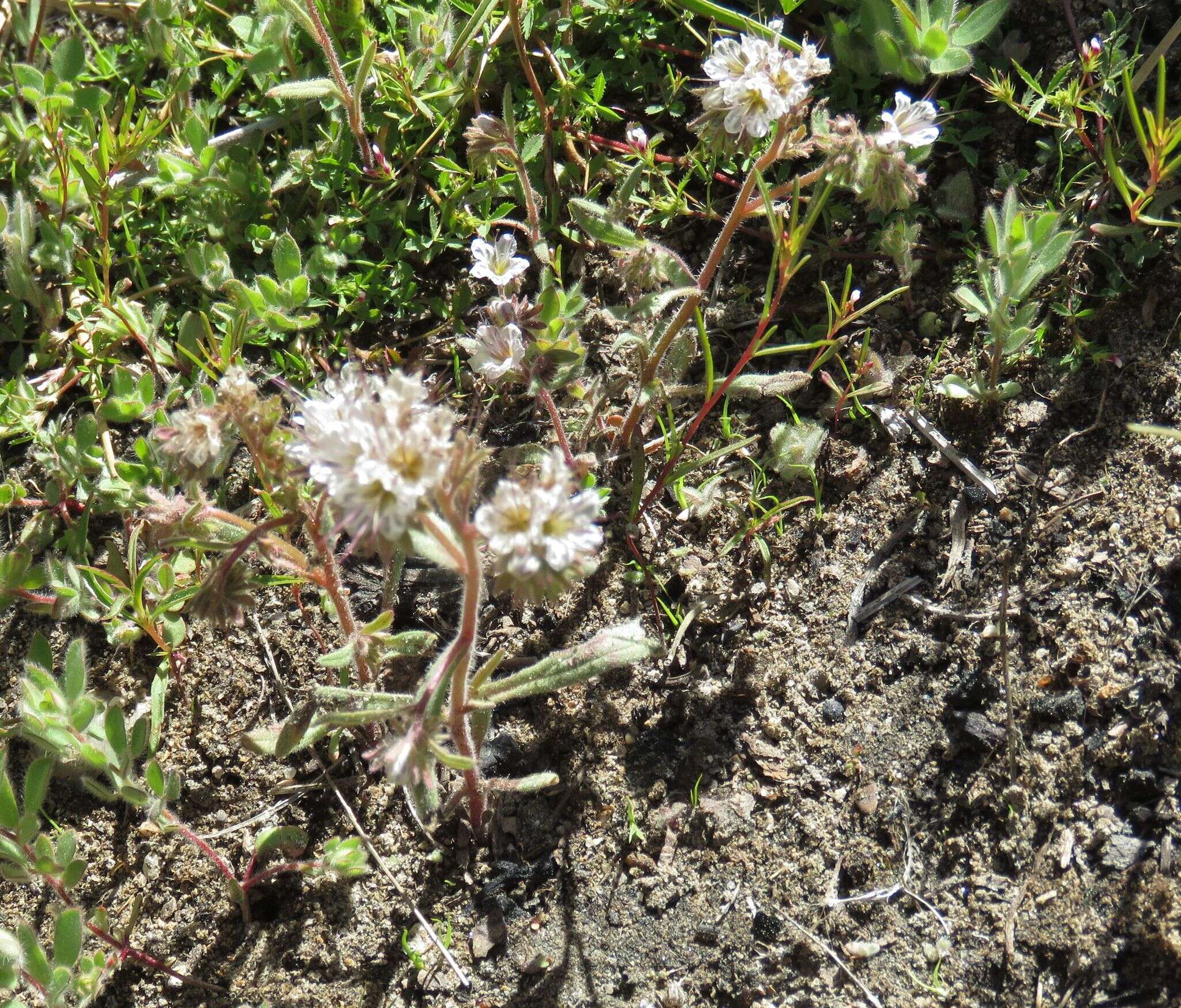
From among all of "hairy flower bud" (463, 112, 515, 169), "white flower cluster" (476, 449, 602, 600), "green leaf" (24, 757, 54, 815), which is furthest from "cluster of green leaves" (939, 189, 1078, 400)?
"green leaf" (24, 757, 54, 815)

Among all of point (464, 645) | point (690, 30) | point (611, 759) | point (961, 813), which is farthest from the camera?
point (690, 30)

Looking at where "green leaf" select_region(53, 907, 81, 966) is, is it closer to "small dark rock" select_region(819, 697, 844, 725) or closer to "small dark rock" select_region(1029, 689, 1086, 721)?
"small dark rock" select_region(819, 697, 844, 725)

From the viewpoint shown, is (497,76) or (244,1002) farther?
(497,76)

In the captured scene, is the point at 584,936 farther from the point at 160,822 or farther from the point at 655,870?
the point at 160,822

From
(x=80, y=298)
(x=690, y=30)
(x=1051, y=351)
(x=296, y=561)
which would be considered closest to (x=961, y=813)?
(x=1051, y=351)

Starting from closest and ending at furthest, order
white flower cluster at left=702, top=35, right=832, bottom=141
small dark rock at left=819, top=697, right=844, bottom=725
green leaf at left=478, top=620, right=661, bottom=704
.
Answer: green leaf at left=478, top=620, right=661, bottom=704 < white flower cluster at left=702, top=35, right=832, bottom=141 < small dark rock at left=819, top=697, right=844, bottom=725

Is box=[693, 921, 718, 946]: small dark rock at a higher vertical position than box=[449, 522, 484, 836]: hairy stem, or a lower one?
lower
